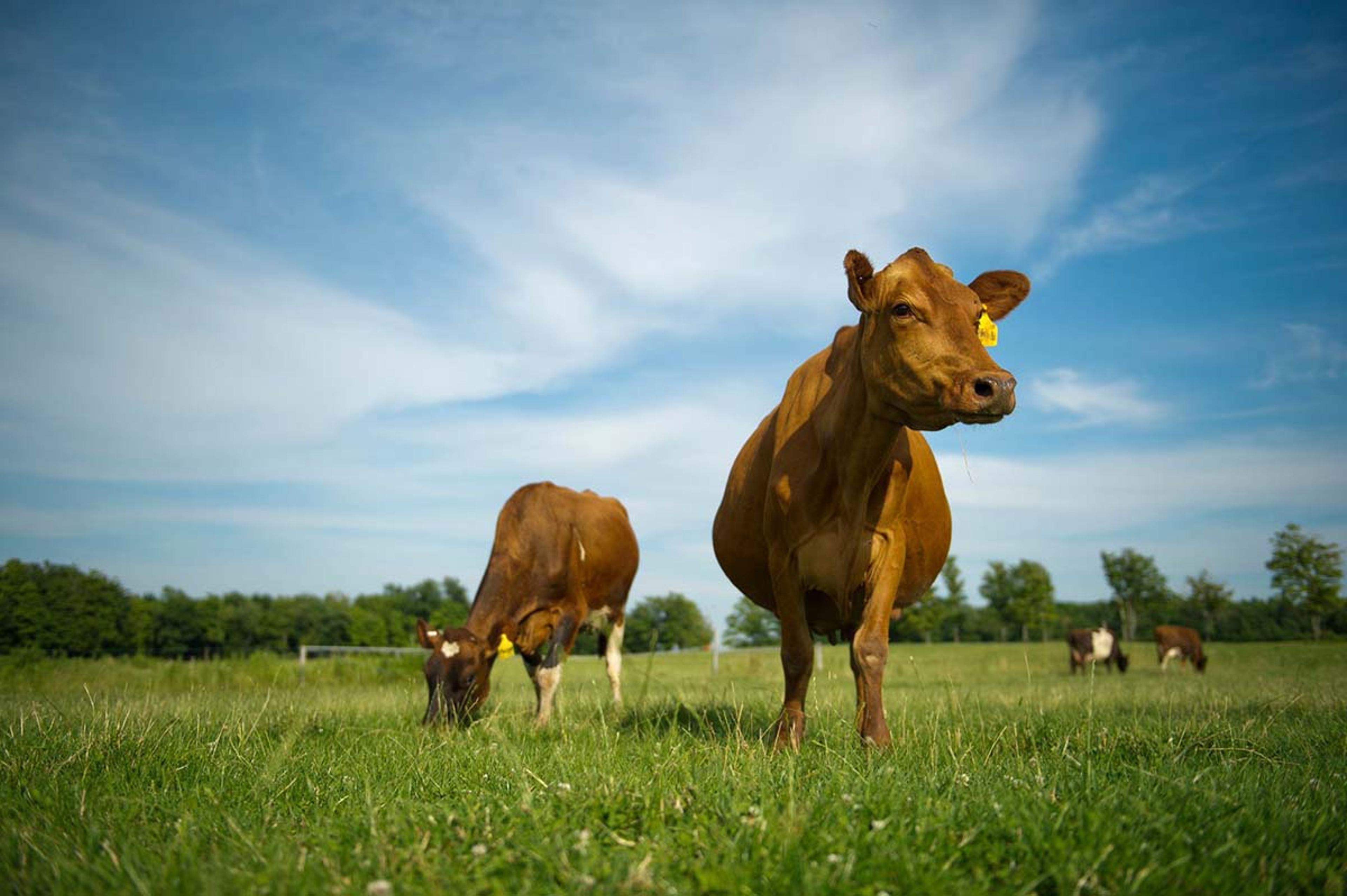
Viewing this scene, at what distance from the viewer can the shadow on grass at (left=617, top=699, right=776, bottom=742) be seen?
5750 millimetres

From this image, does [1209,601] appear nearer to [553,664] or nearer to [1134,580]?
[1134,580]

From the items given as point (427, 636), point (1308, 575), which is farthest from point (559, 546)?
point (1308, 575)

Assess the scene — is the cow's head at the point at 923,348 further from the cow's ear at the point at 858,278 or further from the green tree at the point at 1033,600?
the green tree at the point at 1033,600

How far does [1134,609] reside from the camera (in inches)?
2928

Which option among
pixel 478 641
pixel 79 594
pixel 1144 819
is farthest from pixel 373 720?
pixel 79 594

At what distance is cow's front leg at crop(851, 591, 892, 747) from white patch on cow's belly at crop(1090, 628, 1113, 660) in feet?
91.3

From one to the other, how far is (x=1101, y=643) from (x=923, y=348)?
29967mm

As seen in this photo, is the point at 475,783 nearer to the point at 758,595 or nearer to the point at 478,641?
the point at 758,595

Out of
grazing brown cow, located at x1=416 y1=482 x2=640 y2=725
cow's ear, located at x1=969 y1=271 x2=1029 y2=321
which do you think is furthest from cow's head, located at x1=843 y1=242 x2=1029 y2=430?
grazing brown cow, located at x1=416 y1=482 x2=640 y2=725

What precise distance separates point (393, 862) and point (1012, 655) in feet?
133

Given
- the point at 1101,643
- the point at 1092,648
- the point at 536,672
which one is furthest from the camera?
the point at 1101,643

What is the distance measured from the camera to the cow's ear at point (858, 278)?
15.9 feet

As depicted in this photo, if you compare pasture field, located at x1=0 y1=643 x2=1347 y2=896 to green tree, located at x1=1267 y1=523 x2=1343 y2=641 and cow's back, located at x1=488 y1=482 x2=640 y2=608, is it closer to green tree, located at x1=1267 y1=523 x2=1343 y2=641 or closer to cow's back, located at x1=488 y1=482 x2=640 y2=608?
cow's back, located at x1=488 y1=482 x2=640 y2=608

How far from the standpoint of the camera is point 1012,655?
127ft
